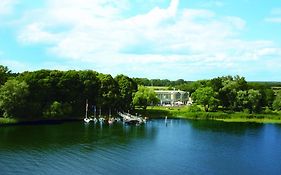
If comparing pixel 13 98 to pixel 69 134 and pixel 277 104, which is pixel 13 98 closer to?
pixel 69 134

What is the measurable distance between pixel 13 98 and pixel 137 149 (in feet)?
103

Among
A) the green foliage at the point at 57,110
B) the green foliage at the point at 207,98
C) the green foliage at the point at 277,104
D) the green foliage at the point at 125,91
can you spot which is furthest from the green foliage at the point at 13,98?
the green foliage at the point at 277,104

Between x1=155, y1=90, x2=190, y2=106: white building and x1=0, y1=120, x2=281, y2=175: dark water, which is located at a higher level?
x1=155, y1=90, x2=190, y2=106: white building

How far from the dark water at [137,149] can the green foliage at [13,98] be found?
6.18 m

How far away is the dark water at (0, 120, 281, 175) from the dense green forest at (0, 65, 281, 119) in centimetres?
673

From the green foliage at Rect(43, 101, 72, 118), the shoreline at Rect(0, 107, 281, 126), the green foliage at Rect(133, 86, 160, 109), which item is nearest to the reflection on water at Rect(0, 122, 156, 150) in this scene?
the green foliage at Rect(43, 101, 72, 118)

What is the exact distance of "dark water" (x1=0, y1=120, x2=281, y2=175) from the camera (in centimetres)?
4509

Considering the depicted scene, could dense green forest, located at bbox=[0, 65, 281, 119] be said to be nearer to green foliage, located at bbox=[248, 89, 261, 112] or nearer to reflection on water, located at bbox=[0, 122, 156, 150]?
green foliage, located at bbox=[248, 89, 261, 112]

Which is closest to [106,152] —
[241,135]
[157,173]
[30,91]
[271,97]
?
[157,173]

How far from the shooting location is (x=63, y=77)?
89.1 m

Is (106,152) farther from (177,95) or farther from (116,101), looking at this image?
(177,95)

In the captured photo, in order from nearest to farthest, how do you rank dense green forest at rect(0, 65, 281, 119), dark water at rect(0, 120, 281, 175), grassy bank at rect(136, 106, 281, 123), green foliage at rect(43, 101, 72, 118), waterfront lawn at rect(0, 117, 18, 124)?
dark water at rect(0, 120, 281, 175), waterfront lawn at rect(0, 117, 18, 124), dense green forest at rect(0, 65, 281, 119), green foliage at rect(43, 101, 72, 118), grassy bank at rect(136, 106, 281, 123)

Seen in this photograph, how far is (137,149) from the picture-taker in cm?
5641

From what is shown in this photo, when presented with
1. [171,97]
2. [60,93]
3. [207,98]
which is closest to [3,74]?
[60,93]
